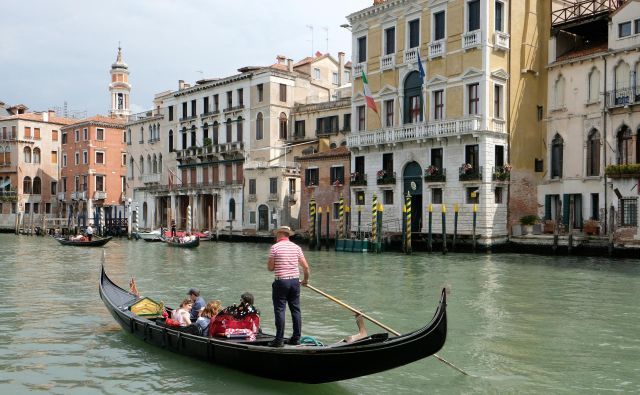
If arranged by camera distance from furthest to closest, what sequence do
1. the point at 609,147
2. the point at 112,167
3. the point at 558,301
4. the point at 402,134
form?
the point at 112,167 < the point at 402,134 < the point at 609,147 < the point at 558,301

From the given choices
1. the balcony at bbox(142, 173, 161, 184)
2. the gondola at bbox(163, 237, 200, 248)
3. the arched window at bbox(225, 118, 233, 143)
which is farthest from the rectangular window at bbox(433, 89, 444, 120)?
the balcony at bbox(142, 173, 161, 184)

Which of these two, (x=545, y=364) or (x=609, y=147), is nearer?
(x=545, y=364)

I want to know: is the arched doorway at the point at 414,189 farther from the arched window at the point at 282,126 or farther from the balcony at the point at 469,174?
the arched window at the point at 282,126

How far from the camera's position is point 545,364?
26.1 feet

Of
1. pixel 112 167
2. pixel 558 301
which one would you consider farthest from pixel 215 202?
pixel 558 301

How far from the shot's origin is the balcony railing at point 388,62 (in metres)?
28.1

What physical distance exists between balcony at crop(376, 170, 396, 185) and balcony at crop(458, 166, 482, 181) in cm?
335

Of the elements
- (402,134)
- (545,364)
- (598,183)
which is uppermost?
(402,134)

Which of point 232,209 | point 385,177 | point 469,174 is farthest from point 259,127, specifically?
point 469,174

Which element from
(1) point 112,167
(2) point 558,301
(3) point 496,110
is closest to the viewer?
(2) point 558,301

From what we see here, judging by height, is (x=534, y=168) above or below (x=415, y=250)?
above

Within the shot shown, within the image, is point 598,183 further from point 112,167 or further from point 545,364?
point 112,167

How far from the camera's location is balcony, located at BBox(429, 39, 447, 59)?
2602 centimetres

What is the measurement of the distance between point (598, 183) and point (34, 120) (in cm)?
4443
